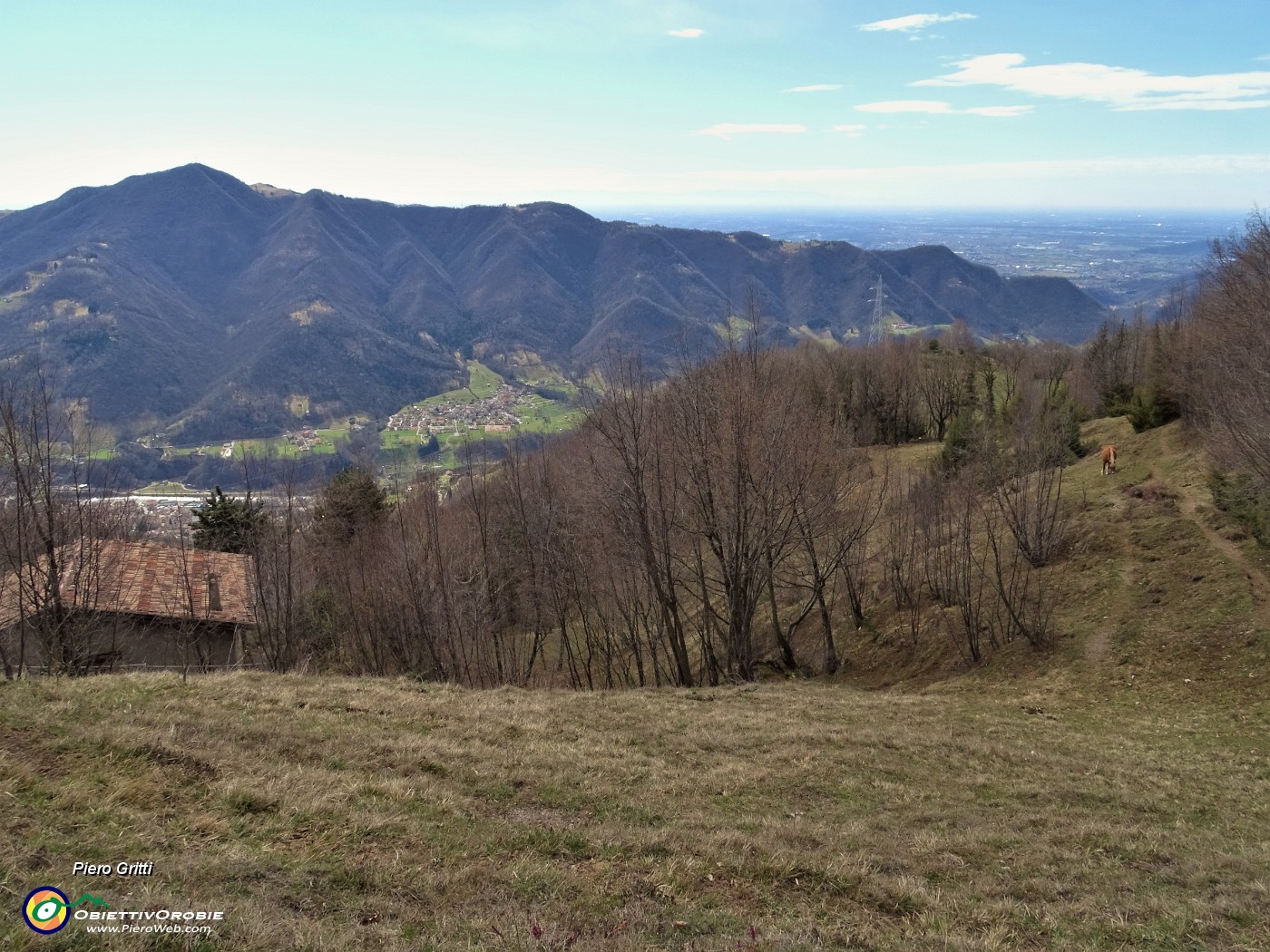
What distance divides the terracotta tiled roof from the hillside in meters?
11.7

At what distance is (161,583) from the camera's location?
26953 mm

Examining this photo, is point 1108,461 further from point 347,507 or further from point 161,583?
point 161,583

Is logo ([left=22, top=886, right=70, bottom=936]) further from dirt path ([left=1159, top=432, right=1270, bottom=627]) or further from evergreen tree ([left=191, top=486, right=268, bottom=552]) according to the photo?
evergreen tree ([left=191, top=486, right=268, bottom=552])

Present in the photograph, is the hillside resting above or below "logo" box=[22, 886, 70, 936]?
below

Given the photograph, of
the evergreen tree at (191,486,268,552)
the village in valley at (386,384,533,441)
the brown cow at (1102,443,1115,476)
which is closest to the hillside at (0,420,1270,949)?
the brown cow at (1102,443,1115,476)

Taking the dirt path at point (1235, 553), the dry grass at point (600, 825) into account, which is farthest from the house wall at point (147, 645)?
the dirt path at point (1235, 553)

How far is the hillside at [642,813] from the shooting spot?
6.41m

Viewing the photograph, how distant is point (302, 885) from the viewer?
21.2 feet

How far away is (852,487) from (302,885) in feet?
78.1

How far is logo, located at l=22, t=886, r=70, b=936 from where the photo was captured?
493 centimetres

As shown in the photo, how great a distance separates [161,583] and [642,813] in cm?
2538

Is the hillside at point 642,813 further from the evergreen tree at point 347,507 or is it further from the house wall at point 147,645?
the evergreen tree at point 347,507

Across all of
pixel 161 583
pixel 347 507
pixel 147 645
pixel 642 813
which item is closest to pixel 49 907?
pixel 642 813

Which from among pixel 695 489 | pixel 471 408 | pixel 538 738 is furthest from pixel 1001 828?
pixel 471 408
